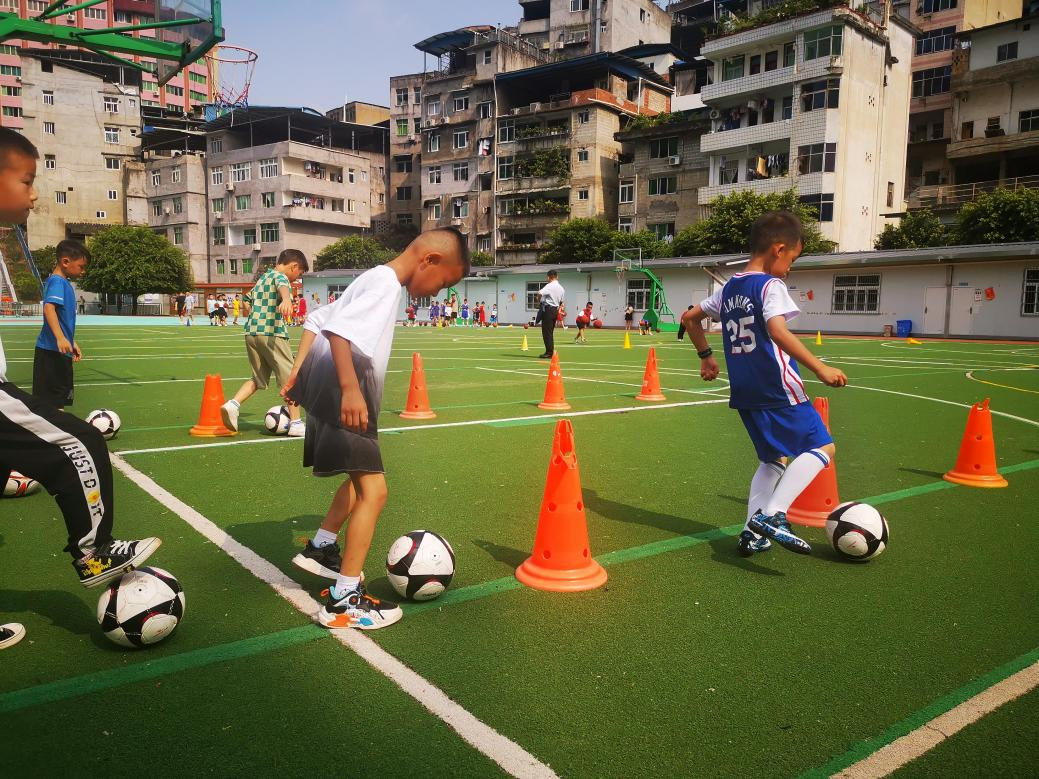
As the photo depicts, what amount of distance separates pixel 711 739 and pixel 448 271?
83.3 inches

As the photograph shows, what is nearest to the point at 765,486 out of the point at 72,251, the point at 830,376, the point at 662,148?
the point at 830,376

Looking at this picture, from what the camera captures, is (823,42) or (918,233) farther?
(823,42)

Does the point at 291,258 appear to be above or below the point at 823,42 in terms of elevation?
below

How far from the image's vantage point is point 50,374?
289 inches

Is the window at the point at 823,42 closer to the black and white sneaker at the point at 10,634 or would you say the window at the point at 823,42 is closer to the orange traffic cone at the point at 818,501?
the orange traffic cone at the point at 818,501

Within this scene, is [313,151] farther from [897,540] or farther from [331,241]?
[897,540]

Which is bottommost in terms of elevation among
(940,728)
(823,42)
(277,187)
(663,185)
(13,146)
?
(940,728)

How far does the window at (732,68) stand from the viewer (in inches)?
1983

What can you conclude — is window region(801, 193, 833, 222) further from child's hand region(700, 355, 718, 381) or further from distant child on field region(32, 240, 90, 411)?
distant child on field region(32, 240, 90, 411)

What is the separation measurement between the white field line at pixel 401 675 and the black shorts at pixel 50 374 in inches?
141

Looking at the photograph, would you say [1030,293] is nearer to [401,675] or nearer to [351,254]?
[401,675]

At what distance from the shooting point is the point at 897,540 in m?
4.66

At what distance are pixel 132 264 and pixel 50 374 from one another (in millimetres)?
61992

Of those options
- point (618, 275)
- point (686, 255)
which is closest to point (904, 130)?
point (686, 255)
